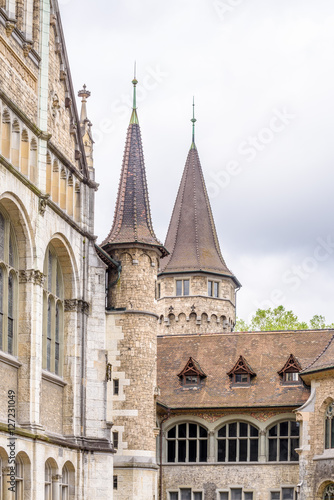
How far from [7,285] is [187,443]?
21.3 metres

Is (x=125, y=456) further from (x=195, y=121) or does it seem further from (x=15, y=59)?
(x=195, y=121)

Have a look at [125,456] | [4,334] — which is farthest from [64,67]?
[125,456]

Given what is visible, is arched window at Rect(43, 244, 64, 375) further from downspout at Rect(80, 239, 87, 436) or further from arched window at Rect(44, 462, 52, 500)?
arched window at Rect(44, 462, 52, 500)

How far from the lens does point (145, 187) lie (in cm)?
3866

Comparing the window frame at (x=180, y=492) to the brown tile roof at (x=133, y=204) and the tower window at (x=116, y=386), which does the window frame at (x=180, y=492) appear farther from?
the brown tile roof at (x=133, y=204)

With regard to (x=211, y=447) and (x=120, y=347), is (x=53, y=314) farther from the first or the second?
(x=211, y=447)

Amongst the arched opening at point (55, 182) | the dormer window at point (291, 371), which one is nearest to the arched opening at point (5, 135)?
the arched opening at point (55, 182)

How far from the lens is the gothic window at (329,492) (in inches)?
1518

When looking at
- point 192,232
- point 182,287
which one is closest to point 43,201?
point 182,287

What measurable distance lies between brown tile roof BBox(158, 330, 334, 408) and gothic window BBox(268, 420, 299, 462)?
108cm

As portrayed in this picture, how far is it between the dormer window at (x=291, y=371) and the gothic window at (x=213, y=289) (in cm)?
1231

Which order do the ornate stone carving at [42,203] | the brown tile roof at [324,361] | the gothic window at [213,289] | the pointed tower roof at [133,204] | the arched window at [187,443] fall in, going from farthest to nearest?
1. the gothic window at [213,289]
2. the arched window at [187,443]
3. the brown tile roof at [324,361]
4. the pointed tower roof at [133,204]
5. the ornate stone carving at [42,203]

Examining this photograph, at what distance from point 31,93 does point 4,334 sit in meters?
5.81

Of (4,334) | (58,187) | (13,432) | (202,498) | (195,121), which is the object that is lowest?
(202,498)
